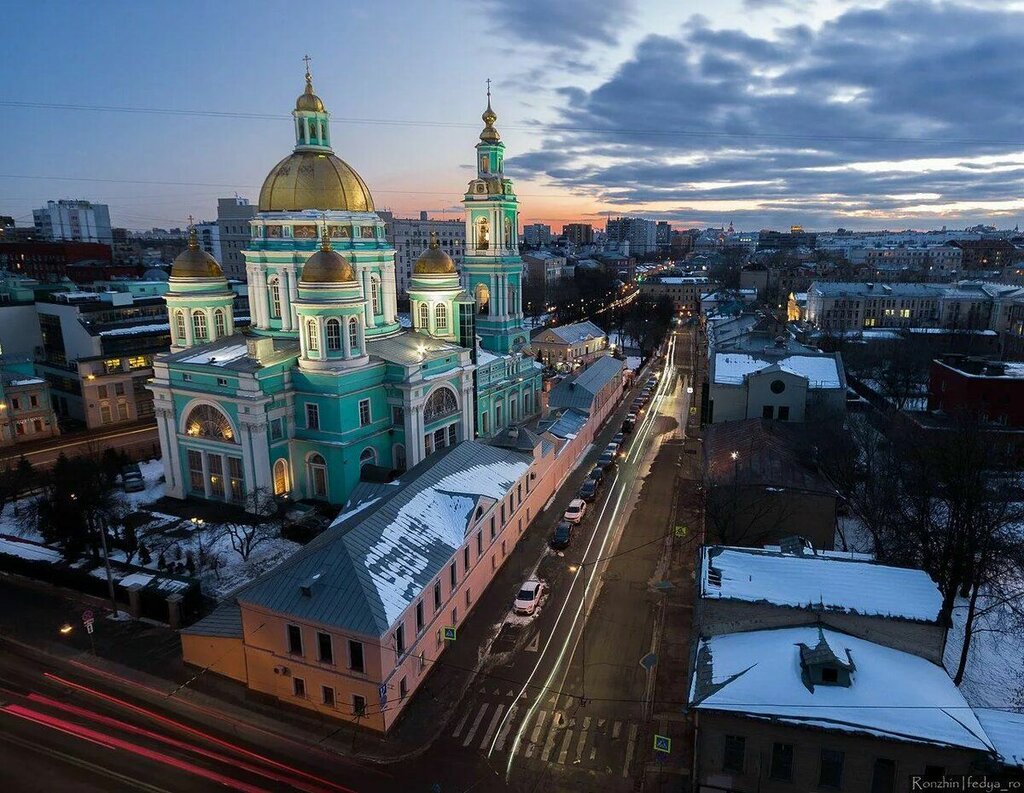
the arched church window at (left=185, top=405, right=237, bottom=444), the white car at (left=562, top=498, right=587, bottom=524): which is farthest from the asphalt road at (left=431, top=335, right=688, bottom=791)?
the arched church window at (left=185, top=405, right=237, bottom=444)

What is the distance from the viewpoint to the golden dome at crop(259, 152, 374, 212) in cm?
3578

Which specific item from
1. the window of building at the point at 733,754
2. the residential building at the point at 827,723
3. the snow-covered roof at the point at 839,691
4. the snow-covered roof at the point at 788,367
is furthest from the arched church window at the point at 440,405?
the window of building at the point at 733,754

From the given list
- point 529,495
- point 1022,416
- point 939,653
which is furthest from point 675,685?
point 1022,416

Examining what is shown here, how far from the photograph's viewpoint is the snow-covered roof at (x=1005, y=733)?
1423 centimetres

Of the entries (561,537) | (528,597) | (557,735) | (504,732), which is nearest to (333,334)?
(561,537)

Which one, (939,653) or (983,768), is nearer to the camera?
(983,768)

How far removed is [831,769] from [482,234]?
119 feet

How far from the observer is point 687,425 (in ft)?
158

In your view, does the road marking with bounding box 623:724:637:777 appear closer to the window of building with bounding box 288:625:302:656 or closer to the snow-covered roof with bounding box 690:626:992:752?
the snow-covered roof with bounding box 690:626:992:752

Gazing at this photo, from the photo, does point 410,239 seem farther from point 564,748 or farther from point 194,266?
point 564,748

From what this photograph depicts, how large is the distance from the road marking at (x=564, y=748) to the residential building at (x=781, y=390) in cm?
2457

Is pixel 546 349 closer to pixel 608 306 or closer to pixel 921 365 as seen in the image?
pixel 921 365

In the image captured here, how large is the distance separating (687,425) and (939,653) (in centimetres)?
3151

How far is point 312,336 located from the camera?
3195 cm
